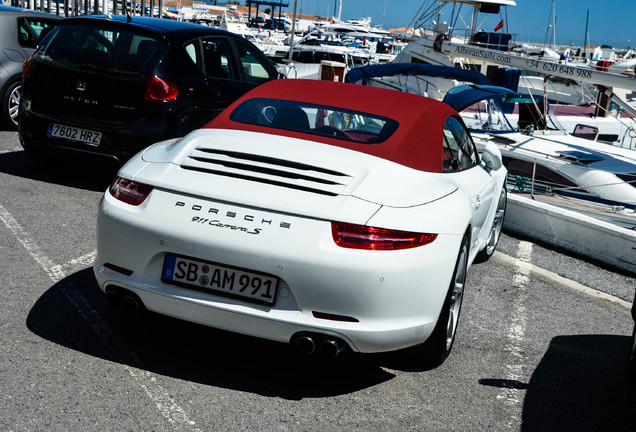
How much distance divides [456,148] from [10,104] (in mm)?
6630

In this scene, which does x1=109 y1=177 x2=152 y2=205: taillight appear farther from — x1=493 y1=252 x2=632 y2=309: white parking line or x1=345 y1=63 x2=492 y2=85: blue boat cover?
x1=345 y1=63 x2=492 y2=85: blue boat cover

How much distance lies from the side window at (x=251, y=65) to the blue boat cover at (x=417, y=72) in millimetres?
5568

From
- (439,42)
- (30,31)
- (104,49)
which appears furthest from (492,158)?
(439,42)

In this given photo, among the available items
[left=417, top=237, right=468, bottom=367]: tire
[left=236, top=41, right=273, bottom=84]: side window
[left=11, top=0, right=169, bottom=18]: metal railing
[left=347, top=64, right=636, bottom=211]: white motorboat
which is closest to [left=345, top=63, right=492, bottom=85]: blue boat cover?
[left=347, top=64, right=636, bottom=211]: white motorboat

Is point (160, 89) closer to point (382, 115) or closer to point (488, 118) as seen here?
point (382, 115)

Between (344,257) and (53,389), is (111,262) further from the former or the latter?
(344,257)

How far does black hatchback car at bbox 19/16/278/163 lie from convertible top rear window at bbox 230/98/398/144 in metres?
2.51

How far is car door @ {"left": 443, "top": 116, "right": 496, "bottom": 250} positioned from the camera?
4.34 metres

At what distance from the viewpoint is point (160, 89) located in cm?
670

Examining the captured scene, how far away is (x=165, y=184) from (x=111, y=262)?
1.54 ft

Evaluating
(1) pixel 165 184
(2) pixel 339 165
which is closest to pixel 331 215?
(2) pixel 339 165

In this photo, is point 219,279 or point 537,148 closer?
point 219,279

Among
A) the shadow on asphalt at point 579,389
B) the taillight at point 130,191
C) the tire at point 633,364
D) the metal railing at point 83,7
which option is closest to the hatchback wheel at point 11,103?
the metal railing at point 83,7

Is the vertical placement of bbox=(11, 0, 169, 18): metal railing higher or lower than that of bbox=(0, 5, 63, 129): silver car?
higher
